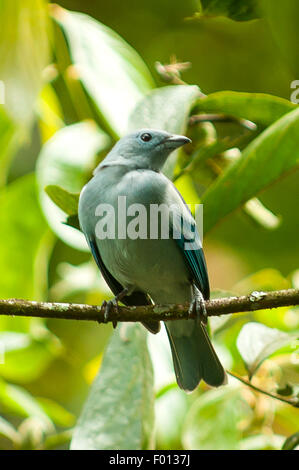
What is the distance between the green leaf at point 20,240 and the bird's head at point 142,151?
0.55 meters

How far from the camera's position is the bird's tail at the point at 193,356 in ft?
11.1

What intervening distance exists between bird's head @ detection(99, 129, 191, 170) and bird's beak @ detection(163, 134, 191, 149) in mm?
35

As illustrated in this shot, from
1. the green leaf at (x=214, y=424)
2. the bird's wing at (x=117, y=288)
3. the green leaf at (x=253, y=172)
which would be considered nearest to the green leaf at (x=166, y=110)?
the green leaf at (x=253, y=172)

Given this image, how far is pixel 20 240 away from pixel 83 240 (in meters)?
0.36

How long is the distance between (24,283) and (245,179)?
60.6 inches

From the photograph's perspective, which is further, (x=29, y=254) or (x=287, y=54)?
(x=29, y=254)

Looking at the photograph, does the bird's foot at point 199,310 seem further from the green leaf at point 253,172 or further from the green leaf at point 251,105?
the green leaf at point 251,105

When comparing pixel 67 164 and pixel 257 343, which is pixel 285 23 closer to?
pixel 257 343

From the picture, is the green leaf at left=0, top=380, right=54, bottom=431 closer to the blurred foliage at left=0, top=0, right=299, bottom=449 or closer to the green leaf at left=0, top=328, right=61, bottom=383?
the blurred foliage at left=0, top=0, right=299, bottom=449

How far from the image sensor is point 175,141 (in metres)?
3.41

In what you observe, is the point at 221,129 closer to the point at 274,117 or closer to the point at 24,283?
the point at 274,117

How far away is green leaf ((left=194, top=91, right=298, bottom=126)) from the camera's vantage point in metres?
3.01

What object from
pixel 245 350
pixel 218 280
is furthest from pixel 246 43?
pixel 245 350

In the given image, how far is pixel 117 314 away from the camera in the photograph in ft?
8.63
